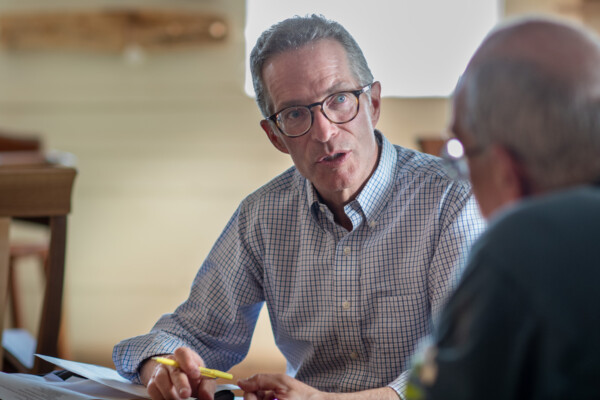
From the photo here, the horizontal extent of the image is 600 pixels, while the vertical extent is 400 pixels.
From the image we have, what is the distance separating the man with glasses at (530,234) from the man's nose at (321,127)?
2.32 ft

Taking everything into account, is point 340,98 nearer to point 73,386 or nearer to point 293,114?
point 293,114

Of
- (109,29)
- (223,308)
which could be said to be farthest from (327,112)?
(109,29)

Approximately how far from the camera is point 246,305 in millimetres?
1403

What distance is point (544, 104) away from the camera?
0.49 meters

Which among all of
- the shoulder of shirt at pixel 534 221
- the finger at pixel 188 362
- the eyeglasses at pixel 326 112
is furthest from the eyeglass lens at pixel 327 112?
the shoulder of shirt at pixel 534 221

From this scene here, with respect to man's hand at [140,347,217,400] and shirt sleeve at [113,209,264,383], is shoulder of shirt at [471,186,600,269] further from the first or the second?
shirt sleeve at [113,209,264,383]

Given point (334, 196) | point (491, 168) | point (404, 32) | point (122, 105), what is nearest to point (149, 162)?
point (122, 105)

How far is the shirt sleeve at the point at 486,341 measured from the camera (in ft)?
1.40

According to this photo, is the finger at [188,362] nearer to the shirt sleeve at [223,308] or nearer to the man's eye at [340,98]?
the shirt sleeve at [223,308]

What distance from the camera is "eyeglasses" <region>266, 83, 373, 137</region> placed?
1.29 m

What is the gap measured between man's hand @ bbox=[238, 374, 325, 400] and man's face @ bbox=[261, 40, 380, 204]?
41 cm

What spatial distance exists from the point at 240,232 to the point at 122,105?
2.60 m

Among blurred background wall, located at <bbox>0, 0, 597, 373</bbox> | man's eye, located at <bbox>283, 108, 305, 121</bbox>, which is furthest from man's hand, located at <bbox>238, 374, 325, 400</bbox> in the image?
blurred background wall, located at <bbox>0, 0, 597, 373</bbox>

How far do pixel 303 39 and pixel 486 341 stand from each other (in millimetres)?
974
